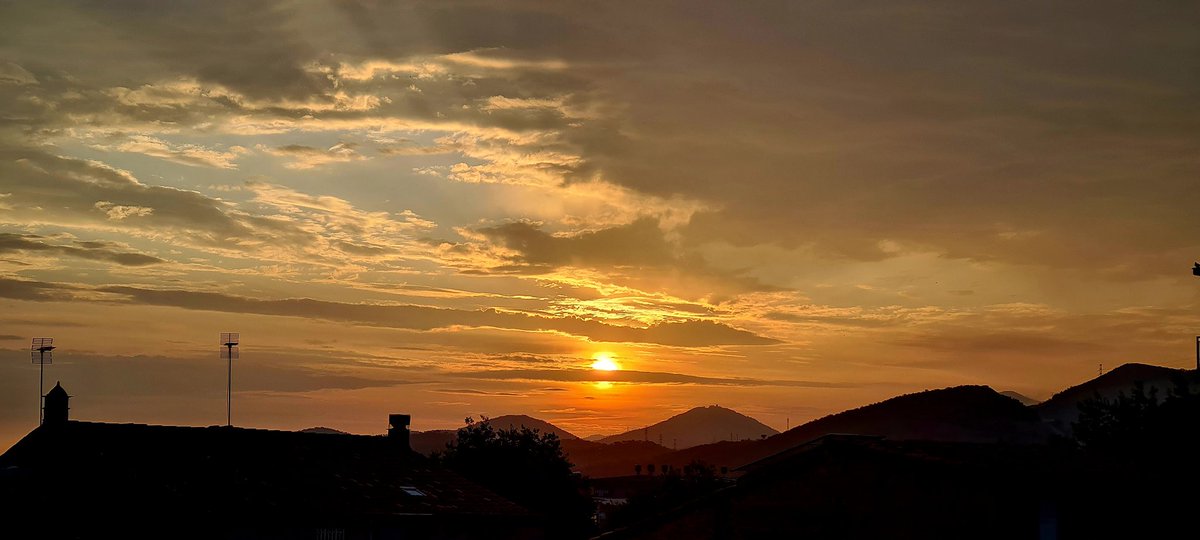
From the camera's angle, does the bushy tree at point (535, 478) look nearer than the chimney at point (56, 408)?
No

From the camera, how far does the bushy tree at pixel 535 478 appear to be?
87188 millimetres

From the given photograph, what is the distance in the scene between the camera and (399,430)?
71.6 metres

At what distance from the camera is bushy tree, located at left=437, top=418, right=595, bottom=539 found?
286ft

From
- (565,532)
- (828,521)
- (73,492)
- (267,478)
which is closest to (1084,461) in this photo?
(828,521)

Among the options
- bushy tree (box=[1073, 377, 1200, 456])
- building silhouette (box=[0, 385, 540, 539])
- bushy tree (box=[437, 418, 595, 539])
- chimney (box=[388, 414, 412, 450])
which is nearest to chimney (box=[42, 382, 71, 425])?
building silhouette (box=[0, 385, 540, 539])

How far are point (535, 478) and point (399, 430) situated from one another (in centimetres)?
1908

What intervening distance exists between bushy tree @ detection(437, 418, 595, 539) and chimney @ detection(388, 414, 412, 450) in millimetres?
16295

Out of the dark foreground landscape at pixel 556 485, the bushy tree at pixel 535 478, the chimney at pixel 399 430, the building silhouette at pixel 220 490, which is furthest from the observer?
the bushy tree at pixel 535 478

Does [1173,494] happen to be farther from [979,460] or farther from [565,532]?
[565,532]

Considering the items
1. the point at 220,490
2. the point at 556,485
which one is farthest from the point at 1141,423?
the point at 220,490

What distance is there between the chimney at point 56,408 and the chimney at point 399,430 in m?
17.8

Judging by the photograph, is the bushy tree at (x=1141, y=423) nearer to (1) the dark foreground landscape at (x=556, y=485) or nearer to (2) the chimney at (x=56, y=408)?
(1) the dark foreground landscape at (x=556, y=485)

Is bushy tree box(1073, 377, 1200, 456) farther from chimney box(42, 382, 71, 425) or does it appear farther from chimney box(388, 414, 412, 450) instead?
chimney box(42, 382, 71, 425)

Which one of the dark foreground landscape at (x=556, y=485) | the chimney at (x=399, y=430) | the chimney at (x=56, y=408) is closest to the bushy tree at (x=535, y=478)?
the dark foreground landscape at (x=556, y=485)
